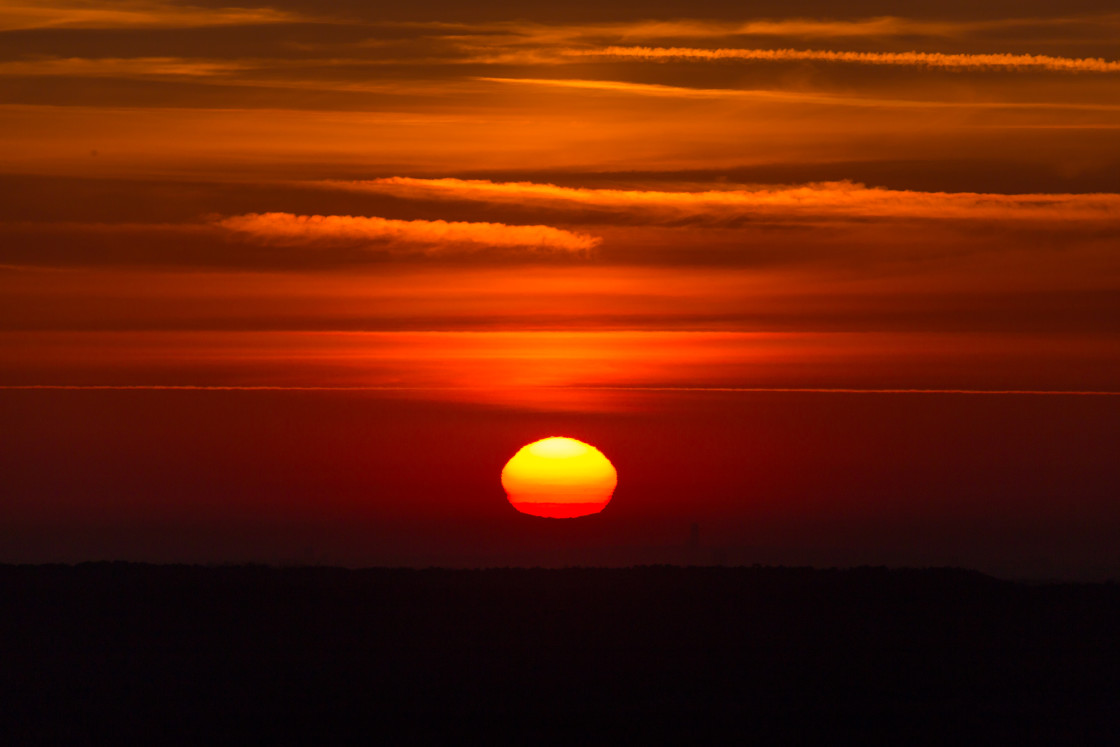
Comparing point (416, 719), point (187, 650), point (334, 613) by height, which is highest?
point (334, 613)

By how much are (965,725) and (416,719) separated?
402 inches

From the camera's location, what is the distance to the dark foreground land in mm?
25797

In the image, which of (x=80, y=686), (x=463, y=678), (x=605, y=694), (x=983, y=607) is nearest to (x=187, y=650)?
(x=80, y=686)

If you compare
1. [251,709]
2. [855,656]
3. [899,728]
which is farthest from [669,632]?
[251,709]

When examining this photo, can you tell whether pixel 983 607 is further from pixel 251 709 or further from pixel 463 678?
pixel 251 709

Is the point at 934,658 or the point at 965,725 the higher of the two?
the point at 934,658

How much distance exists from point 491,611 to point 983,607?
12.8 meters

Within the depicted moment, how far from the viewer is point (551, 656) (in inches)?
1194

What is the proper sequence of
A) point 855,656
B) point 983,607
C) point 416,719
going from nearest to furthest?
point 416,719 < point 855,656 < point 983,607

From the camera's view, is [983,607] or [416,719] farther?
[983,607]

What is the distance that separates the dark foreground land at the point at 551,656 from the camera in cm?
2580

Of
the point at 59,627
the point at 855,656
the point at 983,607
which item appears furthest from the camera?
the point at 983,607

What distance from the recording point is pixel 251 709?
26406mm

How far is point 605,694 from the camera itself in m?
27.8
